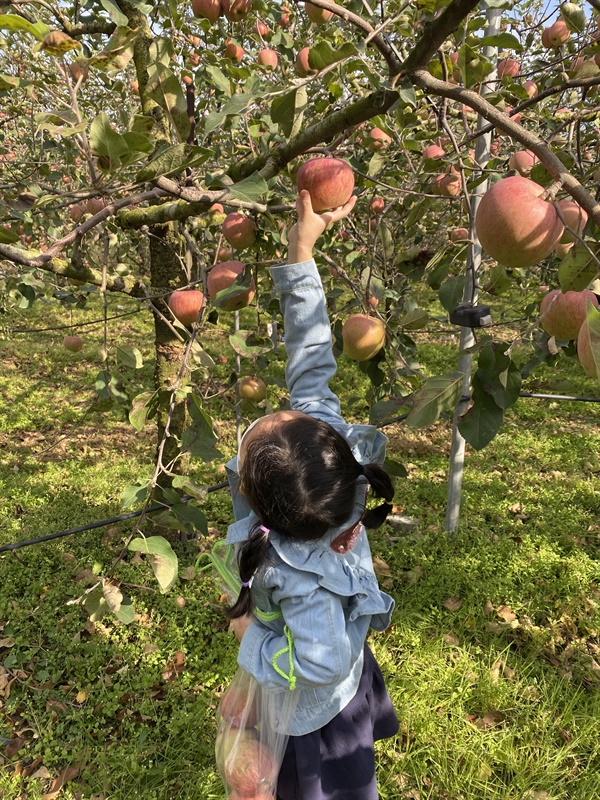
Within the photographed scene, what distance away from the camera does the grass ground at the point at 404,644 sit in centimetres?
194

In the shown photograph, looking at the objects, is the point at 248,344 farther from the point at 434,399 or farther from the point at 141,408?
the point at 434,399

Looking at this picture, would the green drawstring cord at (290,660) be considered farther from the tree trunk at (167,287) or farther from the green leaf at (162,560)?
the tree trunk at (167,287)

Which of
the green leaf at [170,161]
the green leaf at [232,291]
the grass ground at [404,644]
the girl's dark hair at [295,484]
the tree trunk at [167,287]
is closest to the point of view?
the green leaf at [170,161]

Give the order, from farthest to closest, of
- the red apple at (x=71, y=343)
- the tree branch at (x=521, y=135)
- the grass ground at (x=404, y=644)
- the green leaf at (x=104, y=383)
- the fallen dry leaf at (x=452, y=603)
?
the red apple at (x=71, y=343) < the fallen dry leaf at (x=452, y=603) < the grass ground at (x=404, y=644) < the green leaf at (x=104, y=383) < the tree branch at (x=521, y=135)

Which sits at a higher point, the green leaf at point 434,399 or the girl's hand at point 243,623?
the green leaf at point 434,399

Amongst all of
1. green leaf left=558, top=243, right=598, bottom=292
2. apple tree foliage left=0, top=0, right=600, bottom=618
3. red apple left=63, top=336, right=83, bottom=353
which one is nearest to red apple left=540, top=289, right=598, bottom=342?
apple tree foliage left=0, top=0, right=600, bottom=618

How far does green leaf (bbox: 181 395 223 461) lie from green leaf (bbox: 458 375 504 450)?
64 cm

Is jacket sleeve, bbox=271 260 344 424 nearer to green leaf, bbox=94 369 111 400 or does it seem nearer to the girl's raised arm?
the girl's raised arm

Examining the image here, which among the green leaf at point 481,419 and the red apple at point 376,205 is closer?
the green leaf at point 481,419

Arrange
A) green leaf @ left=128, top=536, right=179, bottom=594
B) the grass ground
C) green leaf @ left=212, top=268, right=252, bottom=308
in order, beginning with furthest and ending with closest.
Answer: the grass ground < green leaf @ left=212, top=268, right=252, bottom=308 < green leaf @ left=128, top=536, right=179, bottom=594

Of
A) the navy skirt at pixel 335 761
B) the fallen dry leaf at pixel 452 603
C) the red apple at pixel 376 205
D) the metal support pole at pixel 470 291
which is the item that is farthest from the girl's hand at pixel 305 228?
the fallen dry leaf at pixel 452 603

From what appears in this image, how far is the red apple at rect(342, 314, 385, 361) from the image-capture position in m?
1.56

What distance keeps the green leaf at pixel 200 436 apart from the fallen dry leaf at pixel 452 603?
1686 millimetres

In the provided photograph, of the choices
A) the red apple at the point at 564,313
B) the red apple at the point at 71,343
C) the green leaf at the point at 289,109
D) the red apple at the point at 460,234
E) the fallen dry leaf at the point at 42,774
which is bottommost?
the fallen dry leaf at the point at 42,774
